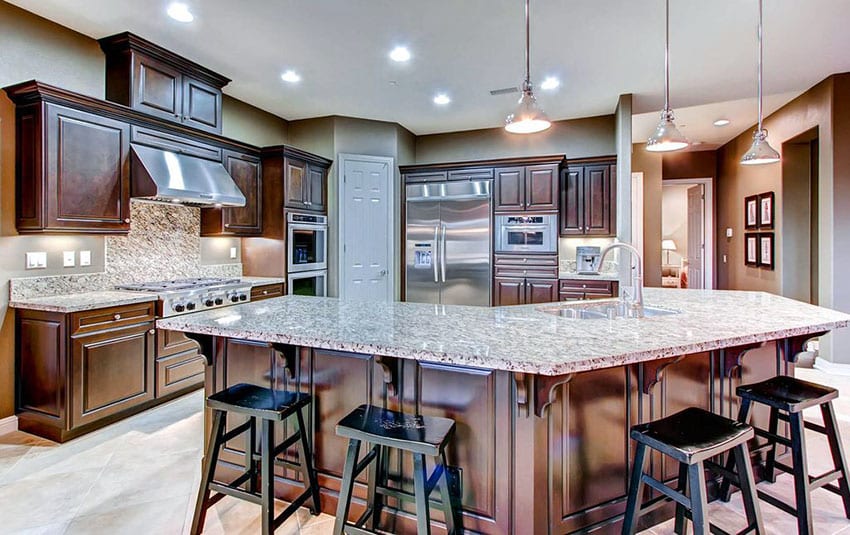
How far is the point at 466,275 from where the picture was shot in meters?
5.38

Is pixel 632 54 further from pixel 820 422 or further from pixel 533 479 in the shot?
pixel 533 479

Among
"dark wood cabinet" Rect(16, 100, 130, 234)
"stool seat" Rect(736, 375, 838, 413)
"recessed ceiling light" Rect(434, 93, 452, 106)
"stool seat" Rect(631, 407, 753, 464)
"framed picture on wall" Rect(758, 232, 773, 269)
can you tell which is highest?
"recessed ceiling light" Rect(434, 93, 452, 106)

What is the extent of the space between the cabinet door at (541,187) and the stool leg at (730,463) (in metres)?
3.33

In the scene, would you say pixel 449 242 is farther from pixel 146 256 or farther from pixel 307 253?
pixel 146 256

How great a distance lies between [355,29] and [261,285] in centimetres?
246

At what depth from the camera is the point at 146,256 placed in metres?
3.72

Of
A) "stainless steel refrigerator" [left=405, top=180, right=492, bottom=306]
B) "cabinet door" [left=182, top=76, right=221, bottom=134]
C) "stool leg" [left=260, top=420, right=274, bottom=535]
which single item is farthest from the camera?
"stainless steel refrigerator" [left=405, top=180, right=492, bottom=306]

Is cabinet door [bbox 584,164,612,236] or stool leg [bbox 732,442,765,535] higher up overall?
cabinet door [bbox 584,164,612,236]

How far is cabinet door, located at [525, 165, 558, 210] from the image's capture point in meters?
5.04

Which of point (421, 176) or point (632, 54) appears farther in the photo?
point (421, 176)

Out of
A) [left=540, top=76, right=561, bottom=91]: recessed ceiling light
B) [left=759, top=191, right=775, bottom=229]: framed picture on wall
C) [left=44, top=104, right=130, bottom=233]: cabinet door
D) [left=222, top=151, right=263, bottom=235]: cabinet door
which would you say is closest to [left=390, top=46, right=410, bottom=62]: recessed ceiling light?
[left=540, top=76, right=561, bottom=91]: recessed ceiling light

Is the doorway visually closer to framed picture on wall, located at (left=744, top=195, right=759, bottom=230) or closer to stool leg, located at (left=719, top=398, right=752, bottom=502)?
framed picture on wall, located at (left=744, top=195, right=759, bottom=230)

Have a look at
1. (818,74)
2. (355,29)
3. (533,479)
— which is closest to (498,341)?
(533,479)

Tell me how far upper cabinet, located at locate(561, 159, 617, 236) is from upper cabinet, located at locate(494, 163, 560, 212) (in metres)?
0.21
